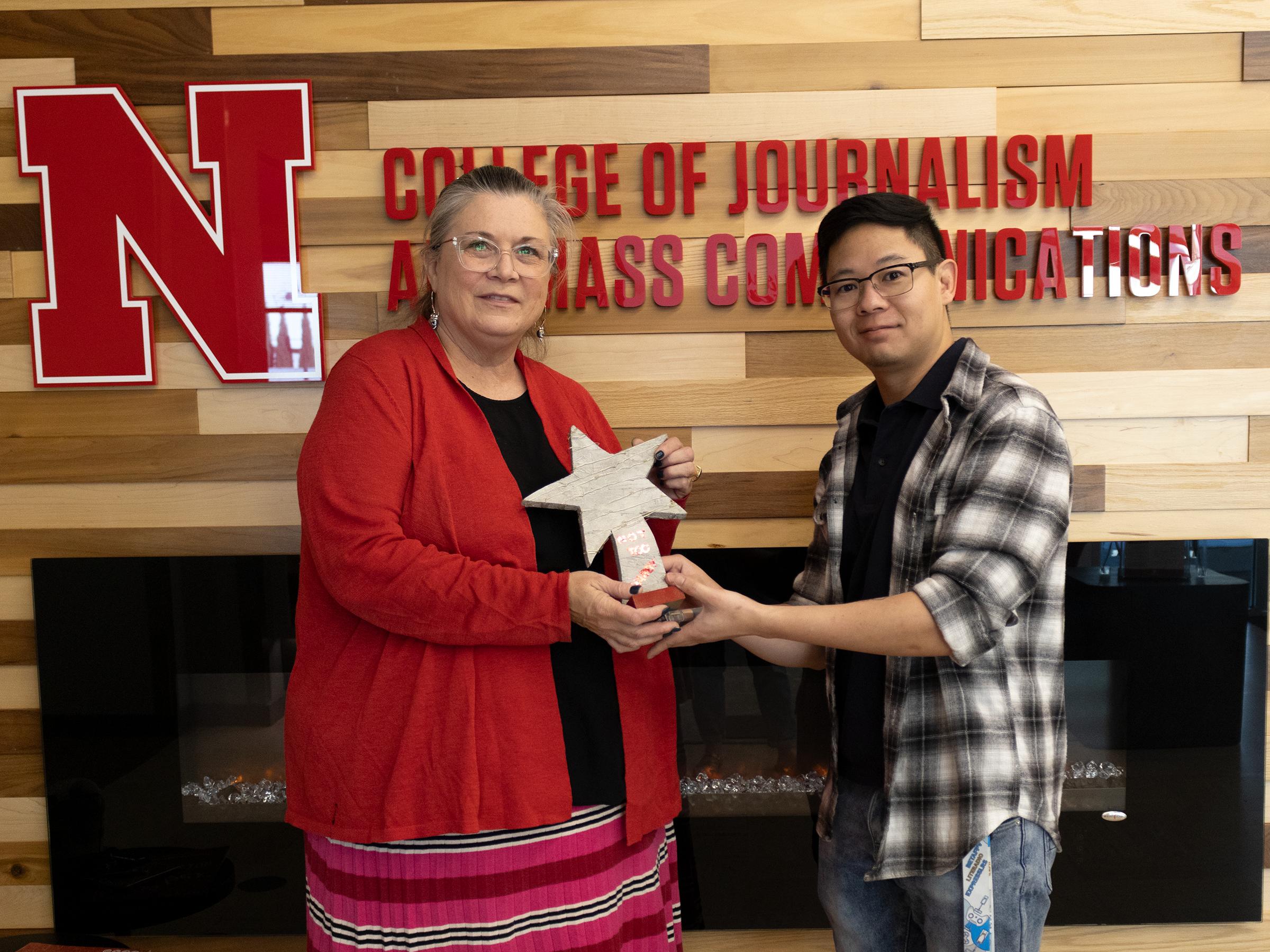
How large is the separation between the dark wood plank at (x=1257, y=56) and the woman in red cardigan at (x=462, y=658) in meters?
1.76

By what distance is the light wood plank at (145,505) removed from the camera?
2.21m

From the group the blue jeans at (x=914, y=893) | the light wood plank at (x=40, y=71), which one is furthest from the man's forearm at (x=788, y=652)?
the light wood plank at (x=40, y=71)

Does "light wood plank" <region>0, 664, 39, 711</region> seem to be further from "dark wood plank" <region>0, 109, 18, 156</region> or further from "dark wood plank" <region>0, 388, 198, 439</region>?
"dark wood plank" <region>0, 109, 18, 156</region>

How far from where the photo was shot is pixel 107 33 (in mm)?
2125

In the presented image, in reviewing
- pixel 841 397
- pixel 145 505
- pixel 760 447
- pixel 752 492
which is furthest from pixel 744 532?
pixel 145 505

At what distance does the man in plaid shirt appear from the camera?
1.37m

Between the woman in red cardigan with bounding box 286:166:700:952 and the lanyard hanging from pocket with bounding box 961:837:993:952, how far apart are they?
0.51 meters

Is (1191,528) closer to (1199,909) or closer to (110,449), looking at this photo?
(1199,909)

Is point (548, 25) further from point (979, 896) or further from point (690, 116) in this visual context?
point (979, 896)

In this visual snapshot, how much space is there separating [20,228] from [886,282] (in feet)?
6.63

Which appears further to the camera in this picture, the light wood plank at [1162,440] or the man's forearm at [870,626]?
the light wood plank at [1162,440]

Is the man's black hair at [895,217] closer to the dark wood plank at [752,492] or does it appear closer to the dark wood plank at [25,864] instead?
the dark wood plank at [752,492]

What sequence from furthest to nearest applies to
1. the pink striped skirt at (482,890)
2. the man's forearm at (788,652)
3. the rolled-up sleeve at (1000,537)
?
the man's forearm at (788,652)
the pink striped skirt at (482,890)
the rolled-up sleeve at (1000,537)

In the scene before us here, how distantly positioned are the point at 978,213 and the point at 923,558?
3.55 ft
